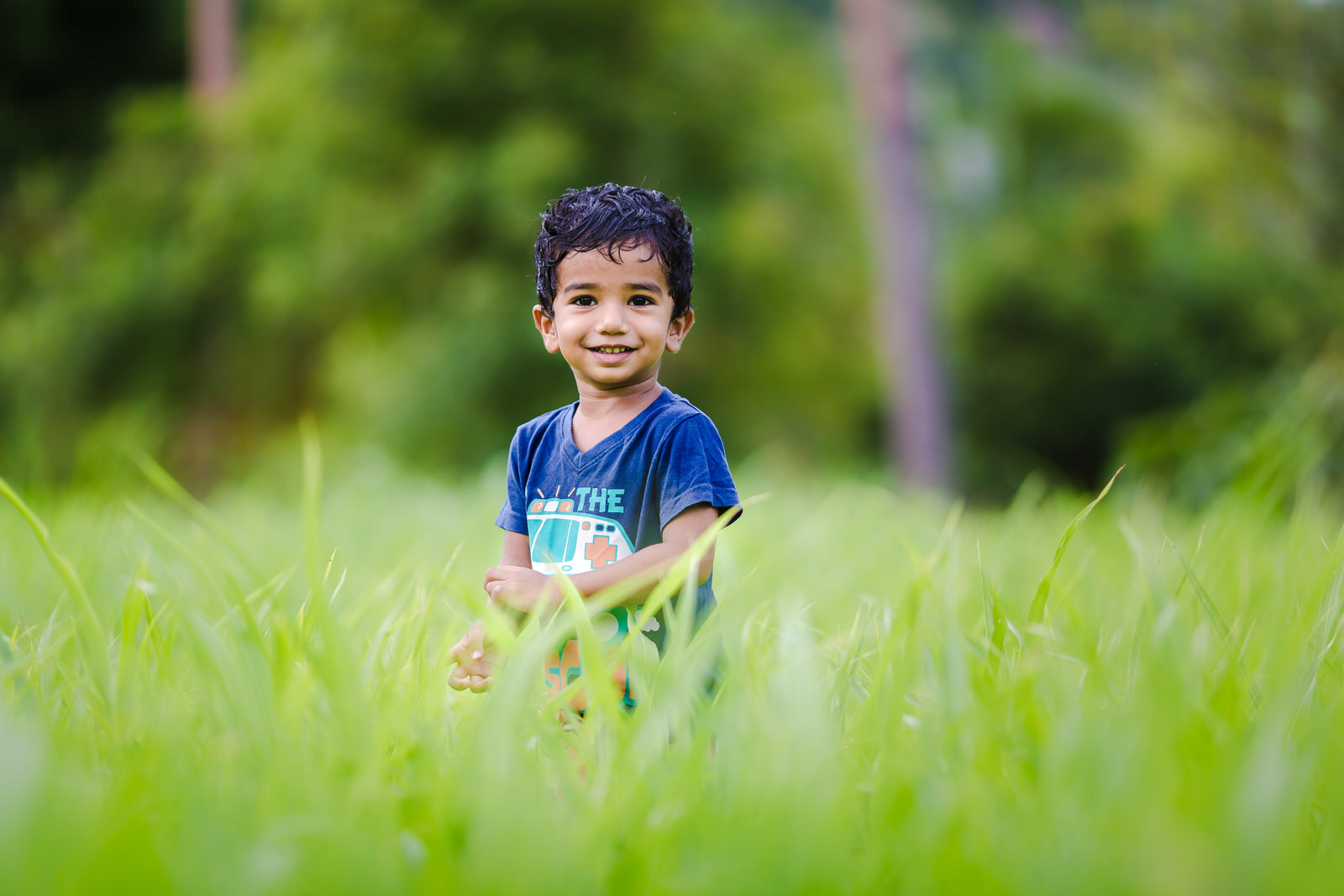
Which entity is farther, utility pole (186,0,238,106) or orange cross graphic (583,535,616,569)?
utility pole (186,0,238,106)

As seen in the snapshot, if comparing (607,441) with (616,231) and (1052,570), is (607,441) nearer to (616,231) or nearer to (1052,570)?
(616,231)

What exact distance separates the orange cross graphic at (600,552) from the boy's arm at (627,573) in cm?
4

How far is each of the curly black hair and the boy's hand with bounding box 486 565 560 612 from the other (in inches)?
12.6

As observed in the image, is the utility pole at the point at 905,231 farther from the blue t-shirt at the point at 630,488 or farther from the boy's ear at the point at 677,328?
the blue t-shirt at the point at 630,488

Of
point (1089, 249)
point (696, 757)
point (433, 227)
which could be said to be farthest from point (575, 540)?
point (1089, 249)

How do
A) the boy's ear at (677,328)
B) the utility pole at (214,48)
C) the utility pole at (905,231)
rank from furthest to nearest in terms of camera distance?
the utility pole at (214,48) → the utility pole at (905,231) → the boy's ear at (677,328)

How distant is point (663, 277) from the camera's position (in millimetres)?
1052

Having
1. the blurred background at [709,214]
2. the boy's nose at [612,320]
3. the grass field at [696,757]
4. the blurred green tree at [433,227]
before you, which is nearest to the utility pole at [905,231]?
the blurred background at [709,214]

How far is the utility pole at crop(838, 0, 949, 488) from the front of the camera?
4.95 m

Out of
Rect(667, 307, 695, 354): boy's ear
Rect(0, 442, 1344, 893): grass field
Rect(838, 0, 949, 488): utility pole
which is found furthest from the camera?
Rect(838, 0, 949, 488): utility pole

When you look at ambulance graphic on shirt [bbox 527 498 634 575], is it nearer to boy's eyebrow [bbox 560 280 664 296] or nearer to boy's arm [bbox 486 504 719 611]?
boy's arm [bbox 486 504 719 611]

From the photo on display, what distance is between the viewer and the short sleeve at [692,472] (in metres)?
0.98

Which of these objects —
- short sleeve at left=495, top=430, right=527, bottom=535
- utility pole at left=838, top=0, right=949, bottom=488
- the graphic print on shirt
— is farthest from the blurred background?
the graphic print on shirt

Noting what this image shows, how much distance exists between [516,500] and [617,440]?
17cm
